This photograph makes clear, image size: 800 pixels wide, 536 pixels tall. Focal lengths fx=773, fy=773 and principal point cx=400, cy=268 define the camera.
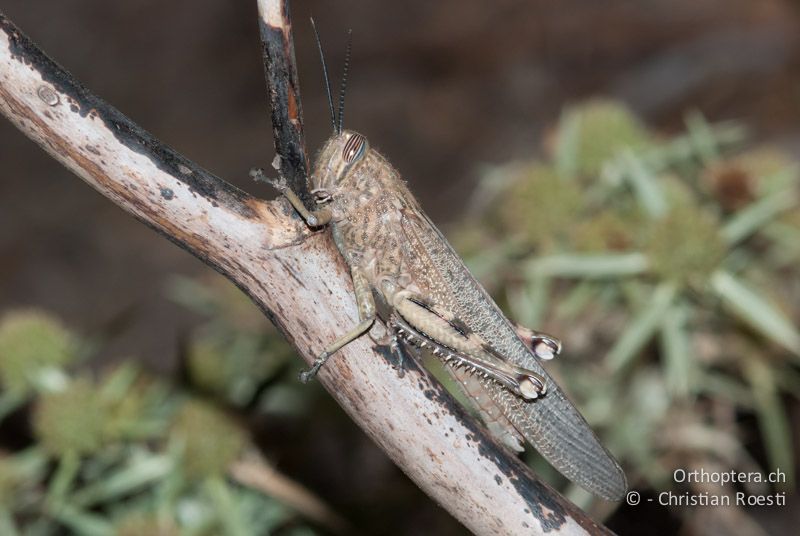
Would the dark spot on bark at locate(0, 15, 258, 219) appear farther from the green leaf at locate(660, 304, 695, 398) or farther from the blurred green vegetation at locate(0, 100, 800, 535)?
the green leaf at locate(660, 304, 695, 398)

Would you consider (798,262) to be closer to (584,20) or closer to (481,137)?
(481,137)

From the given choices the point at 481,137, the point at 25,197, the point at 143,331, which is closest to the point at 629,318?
the point at 143,331

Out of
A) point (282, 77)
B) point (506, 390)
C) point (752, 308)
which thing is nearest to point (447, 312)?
point (506, 390)

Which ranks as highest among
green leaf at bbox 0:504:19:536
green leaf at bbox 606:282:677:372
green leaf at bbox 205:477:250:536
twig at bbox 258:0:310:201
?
green leaf at bbox 606:282:677:372

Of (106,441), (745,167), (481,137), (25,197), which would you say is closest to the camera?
(106,441)

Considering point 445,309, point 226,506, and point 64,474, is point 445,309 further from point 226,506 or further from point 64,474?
point 64,474

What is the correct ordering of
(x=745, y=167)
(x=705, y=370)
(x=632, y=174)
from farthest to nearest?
(x=705, y=370) < (x=745, y=167) < (x=632, y=174)

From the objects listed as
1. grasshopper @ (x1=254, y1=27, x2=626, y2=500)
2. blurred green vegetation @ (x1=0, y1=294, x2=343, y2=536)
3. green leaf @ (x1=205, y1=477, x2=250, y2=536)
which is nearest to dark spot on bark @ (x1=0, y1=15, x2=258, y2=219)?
grasshopper @ (x1=254, y1=27, x2=626, y2=500)
